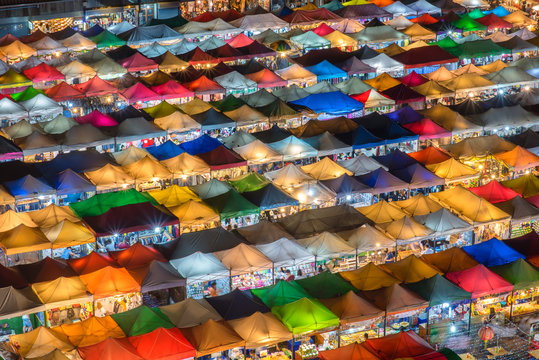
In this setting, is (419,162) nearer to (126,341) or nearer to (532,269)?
(532,269)

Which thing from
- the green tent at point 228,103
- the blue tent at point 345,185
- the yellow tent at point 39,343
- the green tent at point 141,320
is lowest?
the green tent at point 228,103

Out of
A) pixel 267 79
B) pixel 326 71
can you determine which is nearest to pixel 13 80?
pixel 267 79

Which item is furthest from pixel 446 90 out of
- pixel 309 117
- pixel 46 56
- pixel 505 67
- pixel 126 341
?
pixel 126 341

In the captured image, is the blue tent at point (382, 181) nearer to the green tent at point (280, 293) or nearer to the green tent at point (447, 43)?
the green tent at point (280, 293)

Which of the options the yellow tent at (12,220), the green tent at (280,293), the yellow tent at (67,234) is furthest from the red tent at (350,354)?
the yellow tent at (12,220)

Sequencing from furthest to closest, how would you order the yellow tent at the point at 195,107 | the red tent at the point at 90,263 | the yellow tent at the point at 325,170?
the yellow tent at the point at 195,107 < the yellow tent at the point at 325,170 < the red tent at the point at 90,263

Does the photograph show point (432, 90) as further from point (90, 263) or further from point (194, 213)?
point (90, 263)

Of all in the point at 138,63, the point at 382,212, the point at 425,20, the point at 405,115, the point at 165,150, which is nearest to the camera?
the point at 382,212

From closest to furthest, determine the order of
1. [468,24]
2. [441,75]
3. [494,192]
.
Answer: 1. [494,192]
2. [441,75]
3. [468,24]
